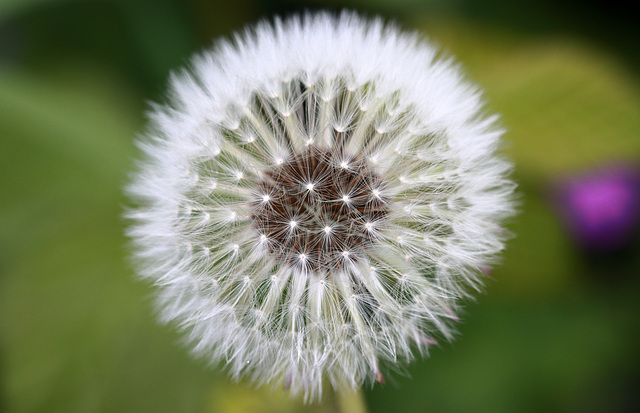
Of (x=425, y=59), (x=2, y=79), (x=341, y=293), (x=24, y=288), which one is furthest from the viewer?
(x=2, y=79)

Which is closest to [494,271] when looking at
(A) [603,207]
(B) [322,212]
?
(A) [603,207]

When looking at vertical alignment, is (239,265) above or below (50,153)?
below

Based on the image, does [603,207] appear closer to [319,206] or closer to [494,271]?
[494,271]

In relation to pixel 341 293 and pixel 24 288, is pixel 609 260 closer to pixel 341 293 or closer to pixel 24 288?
pixel 341 293

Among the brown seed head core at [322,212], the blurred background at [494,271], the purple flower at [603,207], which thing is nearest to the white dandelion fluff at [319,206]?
the brown seed head core at [322,212]

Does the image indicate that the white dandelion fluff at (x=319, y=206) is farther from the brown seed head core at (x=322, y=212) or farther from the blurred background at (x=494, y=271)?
the blurred background at (x=494, y=271)

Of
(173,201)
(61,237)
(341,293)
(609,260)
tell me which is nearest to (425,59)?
(341,293)

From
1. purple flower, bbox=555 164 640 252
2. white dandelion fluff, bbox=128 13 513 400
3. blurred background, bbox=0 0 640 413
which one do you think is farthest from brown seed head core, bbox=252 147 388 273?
purple flower, bbox=555 164 640 252

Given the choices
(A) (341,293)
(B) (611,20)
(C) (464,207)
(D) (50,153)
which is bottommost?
(A) (341,293)
